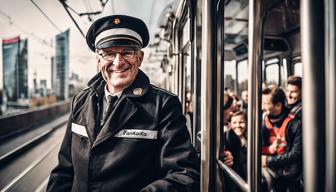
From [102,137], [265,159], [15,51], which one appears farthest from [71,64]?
[265,159]

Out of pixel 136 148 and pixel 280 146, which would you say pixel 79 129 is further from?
pixel 280 146

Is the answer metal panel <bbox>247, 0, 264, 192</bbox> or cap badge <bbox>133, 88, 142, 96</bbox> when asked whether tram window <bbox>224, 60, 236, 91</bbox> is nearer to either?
cap badge <bbox>133, 88, 142, 96</bbox>

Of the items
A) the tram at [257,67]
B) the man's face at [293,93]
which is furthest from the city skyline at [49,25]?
the man's face at [293,93]

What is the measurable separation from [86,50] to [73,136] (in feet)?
1.64

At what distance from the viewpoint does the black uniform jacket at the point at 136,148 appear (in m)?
1.07

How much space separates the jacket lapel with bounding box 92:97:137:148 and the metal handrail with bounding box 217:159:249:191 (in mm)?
566

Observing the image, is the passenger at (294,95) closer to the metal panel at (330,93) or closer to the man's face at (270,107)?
the man's face at (270,107)

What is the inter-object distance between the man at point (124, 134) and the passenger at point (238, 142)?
40.0 inches

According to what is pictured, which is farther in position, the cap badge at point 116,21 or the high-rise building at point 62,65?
the high-rise building at point 62,65

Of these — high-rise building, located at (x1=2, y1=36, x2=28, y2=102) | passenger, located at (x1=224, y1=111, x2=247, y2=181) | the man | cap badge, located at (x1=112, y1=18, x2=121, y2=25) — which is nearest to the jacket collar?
the man

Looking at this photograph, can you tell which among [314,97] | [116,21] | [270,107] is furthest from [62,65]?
[270,107]

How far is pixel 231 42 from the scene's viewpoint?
4832mm

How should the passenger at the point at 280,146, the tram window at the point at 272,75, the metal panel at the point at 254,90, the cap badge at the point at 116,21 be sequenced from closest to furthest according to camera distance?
the metal panel at the point at 254,90
the cap badge at the point at 116,21
the passenger at the point at 280,146
the tram window at the point at 272,75

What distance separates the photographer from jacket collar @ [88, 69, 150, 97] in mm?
1186
